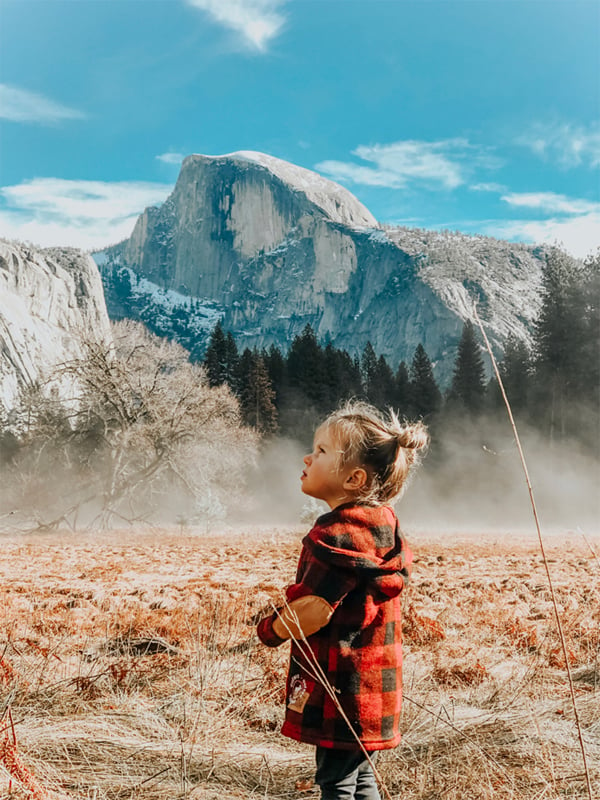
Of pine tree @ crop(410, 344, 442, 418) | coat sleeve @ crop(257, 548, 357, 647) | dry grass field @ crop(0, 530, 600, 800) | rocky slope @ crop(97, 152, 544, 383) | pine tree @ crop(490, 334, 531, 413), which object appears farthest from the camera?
rocky slope @ crop(97, 152, 544, 383)

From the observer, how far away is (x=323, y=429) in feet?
7.42

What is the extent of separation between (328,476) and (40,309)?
54.4 m

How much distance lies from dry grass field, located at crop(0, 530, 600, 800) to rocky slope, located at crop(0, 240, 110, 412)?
3400cm

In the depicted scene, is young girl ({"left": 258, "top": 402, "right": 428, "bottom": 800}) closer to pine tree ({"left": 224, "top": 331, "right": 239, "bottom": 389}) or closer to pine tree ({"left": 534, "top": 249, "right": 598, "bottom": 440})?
pine tree ({"left": 534, "top": 249, "right": 598, "bottom": 440})

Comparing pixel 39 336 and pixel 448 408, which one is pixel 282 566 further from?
pixel 39 336

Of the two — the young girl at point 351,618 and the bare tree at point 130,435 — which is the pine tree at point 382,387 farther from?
the young girl at point 351,618

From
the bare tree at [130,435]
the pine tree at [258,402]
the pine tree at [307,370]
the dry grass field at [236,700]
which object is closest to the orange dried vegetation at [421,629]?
the dry grass field at [236,700]

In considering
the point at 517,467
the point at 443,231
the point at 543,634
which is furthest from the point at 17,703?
the point at 443,231

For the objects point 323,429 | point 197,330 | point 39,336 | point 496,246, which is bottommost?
point 323,429

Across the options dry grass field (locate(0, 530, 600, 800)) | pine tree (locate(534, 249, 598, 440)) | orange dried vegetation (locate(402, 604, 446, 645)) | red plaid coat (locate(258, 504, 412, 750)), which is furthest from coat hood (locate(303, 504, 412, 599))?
pine tree (locate(534, 249, 598, 440))

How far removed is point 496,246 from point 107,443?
13514cm

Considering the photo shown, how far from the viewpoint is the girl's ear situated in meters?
2.16

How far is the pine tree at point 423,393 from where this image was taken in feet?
155

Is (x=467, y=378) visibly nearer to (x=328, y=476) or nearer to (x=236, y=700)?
(x=236, y=700)
